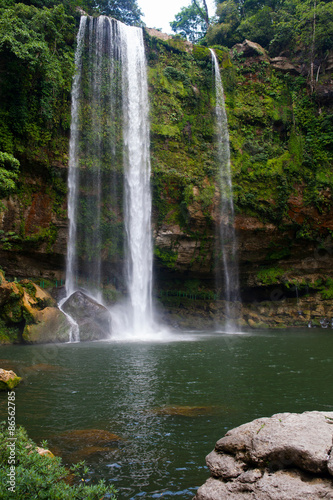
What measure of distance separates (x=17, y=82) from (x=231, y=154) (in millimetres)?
13049

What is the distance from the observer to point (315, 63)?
24.9m

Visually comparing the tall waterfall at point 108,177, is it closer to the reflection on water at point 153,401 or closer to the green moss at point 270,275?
the green moss at point 270,275

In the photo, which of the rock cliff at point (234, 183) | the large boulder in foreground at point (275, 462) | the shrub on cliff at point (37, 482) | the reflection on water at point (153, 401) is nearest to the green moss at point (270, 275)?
the rock cliff at point (234, 183)

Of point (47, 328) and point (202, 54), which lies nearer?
point (47, 328)

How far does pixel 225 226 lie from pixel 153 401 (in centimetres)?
1586

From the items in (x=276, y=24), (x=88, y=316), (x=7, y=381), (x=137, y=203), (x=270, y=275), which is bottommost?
(x=7, y=381)

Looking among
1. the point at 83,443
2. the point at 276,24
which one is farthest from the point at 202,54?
the point at 83,443

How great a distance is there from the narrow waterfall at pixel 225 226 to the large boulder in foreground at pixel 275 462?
18.1m

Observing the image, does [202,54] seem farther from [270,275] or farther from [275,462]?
[275,462]

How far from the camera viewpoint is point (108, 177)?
1977 centimetres

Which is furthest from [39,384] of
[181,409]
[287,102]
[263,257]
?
[287,102]

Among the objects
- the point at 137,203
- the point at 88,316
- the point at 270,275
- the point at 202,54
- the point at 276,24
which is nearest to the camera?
the point at 88,316

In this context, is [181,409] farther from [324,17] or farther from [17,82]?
[324,17]

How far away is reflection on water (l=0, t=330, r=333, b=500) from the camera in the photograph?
400cm
